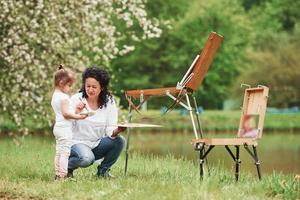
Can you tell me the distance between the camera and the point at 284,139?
31906 millimetres

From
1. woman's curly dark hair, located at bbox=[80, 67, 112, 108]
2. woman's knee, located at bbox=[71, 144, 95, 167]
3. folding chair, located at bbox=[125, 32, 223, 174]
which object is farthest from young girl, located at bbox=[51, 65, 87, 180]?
folding chair, located at bbox=[125, 32, 223, 174]

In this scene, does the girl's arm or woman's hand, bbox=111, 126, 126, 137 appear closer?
the girl's arm

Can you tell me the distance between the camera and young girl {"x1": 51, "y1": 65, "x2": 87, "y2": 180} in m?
8.60

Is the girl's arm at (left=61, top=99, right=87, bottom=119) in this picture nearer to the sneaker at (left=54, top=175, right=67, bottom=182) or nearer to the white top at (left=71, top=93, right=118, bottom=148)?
the white top at (left=71, top=93, right=118, bottom=148)

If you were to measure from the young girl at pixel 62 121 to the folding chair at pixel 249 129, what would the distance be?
1.40m

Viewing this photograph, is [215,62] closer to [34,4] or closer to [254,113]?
[34,4]

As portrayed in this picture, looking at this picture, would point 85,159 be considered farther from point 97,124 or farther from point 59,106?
point 59,106

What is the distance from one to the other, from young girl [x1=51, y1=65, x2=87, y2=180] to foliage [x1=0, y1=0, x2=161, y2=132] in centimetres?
590

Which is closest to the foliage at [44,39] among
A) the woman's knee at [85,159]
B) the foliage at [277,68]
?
the woman's knee at [85,159]

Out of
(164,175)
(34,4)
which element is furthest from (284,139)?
(164,175)

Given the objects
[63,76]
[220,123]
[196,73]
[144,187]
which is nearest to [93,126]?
[63,76]

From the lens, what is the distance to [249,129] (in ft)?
27.5

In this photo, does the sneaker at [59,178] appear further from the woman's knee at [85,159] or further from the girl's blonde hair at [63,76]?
the girl's blonde hair at [63,76]

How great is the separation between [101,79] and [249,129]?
1770 millimetres
